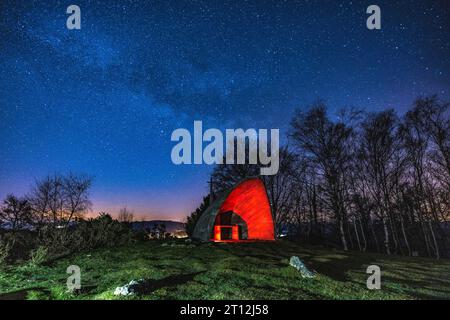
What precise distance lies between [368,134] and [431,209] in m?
11.4

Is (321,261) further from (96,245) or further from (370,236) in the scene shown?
(370,236)

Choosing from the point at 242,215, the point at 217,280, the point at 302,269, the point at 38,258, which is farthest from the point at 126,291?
the point at 242,215

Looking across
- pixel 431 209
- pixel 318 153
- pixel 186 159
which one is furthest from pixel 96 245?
pixel 431 209

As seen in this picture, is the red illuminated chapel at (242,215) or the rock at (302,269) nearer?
the rock at (302,269)

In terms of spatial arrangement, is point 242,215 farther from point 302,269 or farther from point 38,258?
point 38,258

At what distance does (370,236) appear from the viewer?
4134cm

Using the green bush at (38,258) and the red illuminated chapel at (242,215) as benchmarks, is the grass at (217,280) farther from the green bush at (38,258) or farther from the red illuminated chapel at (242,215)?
the red illuminated chapel at (242,215)

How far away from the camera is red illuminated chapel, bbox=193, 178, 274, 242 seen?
24992 millimetres

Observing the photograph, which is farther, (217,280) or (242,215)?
(242,215)

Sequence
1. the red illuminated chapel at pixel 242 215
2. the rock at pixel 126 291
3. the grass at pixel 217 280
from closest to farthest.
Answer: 1. the rock at pixel 126 291
2. the grass at pixel 217 280
3. the red illuminated chapel at pixel 242 215

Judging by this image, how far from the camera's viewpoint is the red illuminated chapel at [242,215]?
82.0ft

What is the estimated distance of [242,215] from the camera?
29047mm

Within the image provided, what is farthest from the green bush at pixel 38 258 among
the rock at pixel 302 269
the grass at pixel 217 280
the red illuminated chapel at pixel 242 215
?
the red illuminated chapel at pixel 242 215
